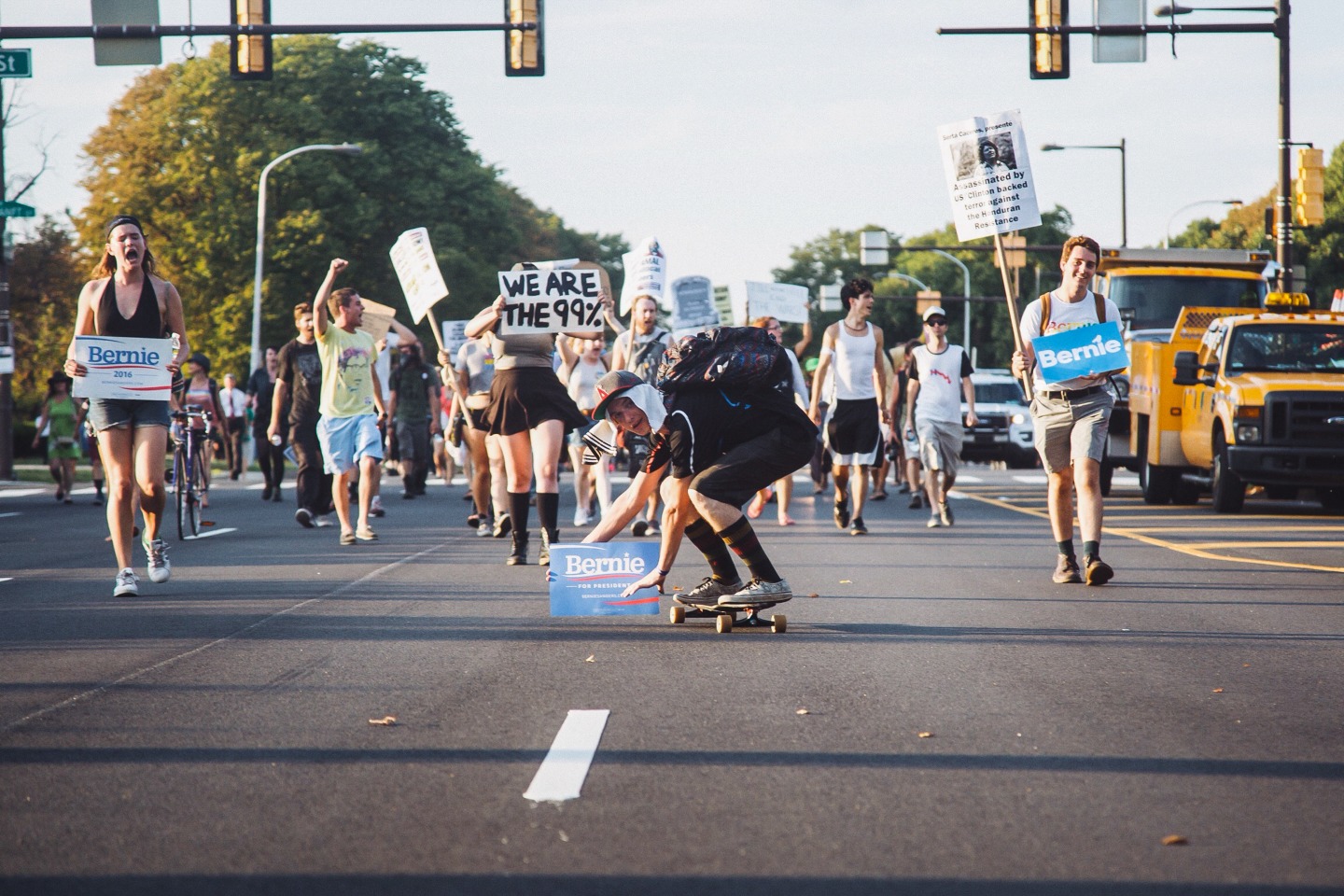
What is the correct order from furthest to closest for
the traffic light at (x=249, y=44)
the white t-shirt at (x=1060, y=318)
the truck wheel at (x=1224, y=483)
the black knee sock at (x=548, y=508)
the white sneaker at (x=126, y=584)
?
the traffic light at (x=249, y=44)
the truck wheel at (x=1224, y=483)
the black knee sock at (x=548, y=508)
the white t-shirt at (x=1060, y=318)
the white sneaker at (x=126, y=584)

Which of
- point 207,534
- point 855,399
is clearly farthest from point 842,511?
point 207,534

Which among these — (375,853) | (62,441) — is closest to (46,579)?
(375,853)

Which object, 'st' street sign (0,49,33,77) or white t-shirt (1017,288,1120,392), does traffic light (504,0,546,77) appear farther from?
white t-shirt (1017,288,1120,392)

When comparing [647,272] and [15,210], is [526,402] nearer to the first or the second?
[647,272]

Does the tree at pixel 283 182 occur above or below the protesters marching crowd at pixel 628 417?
above

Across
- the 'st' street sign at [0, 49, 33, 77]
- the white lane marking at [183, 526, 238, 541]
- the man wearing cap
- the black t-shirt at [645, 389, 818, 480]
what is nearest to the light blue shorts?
the white lane marking at [183, 526, 238, 541]

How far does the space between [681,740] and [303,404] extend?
1094 centimetres

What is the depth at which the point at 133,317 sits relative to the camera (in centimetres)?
980

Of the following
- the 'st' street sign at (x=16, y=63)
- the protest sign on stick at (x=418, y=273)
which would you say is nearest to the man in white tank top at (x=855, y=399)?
the protest sign on stick at (x=418, y=273)

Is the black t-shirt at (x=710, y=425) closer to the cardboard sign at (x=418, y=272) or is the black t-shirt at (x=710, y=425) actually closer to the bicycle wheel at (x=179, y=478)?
the cardboard sign at (x=418, y=272)

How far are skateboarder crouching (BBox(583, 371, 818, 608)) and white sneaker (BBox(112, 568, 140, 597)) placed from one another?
3.09m

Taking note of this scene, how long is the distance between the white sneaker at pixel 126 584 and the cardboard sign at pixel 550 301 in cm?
308

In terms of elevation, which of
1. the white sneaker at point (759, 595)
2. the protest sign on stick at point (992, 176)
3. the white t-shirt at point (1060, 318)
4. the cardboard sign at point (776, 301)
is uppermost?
the protest sign on stick at point (992, 176)

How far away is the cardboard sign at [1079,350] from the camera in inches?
412
